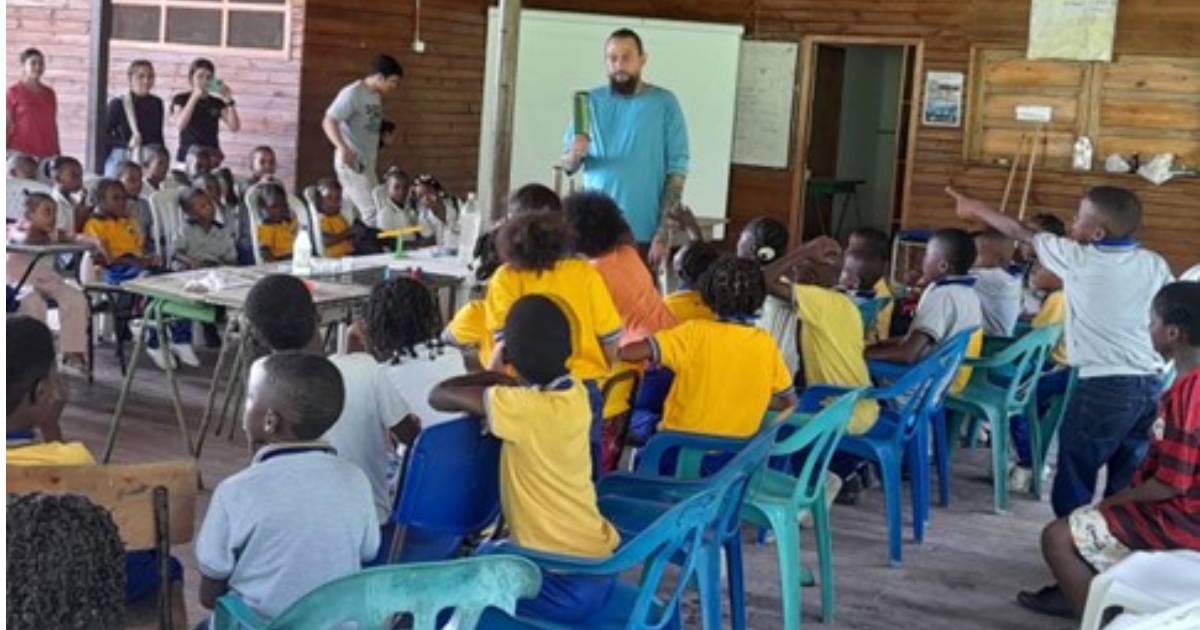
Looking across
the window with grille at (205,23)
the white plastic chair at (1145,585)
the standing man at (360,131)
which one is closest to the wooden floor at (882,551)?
the white plastic chair at (1145,585)

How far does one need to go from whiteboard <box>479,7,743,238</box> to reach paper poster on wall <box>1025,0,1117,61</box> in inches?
89.7

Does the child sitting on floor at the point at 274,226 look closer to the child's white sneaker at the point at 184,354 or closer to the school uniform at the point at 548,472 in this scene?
the child's white sneaker at the point at 184,354

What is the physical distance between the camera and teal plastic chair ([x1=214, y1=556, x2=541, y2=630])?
229cm

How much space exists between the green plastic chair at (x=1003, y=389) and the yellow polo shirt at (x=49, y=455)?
12.0 feet

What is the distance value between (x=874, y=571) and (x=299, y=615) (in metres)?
3.02

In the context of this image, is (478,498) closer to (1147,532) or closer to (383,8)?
(1147,532)

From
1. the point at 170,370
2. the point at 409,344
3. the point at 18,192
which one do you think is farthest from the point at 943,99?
the point at 409,344

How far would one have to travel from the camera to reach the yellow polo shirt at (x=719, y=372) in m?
4.23

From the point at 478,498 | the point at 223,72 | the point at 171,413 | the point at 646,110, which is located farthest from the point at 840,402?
the point at 223,72

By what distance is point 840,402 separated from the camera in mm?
3975

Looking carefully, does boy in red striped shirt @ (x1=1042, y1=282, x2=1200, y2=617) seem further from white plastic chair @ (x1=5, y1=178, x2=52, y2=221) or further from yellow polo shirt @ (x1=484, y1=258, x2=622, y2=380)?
white plastic chair @ (x1=5, y1=178, x2=52, y2=221)

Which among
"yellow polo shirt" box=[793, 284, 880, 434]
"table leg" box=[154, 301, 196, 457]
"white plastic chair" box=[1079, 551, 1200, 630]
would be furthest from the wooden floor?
"white plastic chair" box=[1079, 551, 1200, 630]

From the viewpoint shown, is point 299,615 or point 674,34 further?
point 674,34

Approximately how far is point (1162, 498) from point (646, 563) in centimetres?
144
